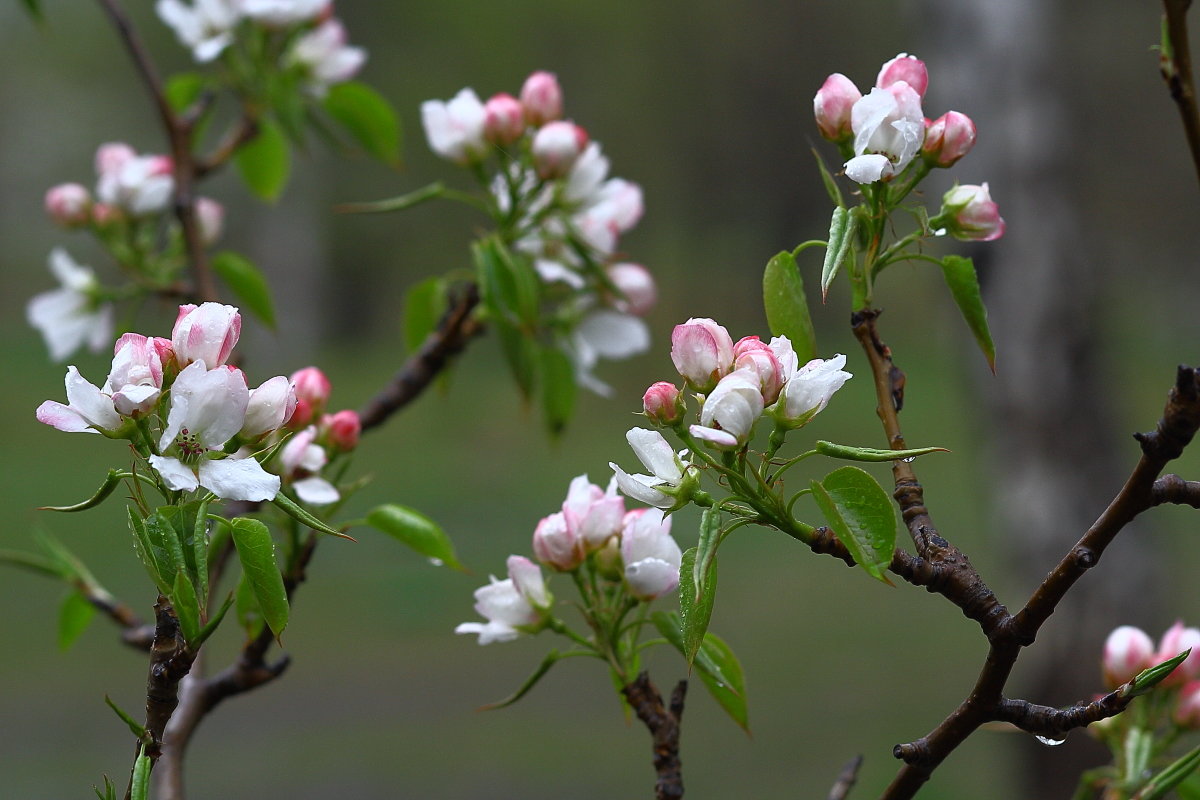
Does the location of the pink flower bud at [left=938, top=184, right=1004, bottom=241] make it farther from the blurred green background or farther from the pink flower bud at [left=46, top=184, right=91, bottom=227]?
the pink flower bud at [left=46, top=184, right=91, bottom=227]

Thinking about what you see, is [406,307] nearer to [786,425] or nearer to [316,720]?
[786,425]

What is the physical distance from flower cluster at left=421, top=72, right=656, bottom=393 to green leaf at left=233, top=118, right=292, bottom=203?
30cm

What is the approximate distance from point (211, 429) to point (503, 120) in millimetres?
513

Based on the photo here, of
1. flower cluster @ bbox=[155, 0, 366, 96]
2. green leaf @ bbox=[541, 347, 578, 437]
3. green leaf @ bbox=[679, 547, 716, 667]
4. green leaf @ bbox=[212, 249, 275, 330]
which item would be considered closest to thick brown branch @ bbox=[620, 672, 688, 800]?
green leaf @ bbox=[679, 547, 716, 667]

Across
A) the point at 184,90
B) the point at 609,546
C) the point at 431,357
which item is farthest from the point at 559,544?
the point at 184,90

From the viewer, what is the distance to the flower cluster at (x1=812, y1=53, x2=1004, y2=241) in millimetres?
558

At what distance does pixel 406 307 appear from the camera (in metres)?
1.04

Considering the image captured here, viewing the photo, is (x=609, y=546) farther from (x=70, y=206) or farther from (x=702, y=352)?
(x=70, y=206)

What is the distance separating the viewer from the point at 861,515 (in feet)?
1.58

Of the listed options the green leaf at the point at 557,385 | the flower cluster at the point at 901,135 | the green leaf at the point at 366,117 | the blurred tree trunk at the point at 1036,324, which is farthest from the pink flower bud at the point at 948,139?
the blurred tree trunk at the point at 1036,324

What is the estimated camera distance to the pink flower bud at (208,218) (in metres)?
1.20

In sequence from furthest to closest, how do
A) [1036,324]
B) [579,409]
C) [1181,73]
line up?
[579,409]
[1036,324]
[1181,73]

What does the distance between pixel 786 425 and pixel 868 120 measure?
0.16 meters

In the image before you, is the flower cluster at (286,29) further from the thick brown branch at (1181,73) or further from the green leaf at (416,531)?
the thick brown branch at (1181,73)
